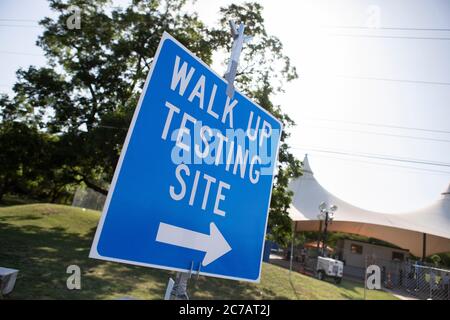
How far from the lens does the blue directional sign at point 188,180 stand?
1116 mm

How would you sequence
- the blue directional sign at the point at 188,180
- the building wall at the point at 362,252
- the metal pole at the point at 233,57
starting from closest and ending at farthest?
the blue directional sign at the point at 188,180 < the metal pole at the point at 233,57 < the building wall at the point at 362,252

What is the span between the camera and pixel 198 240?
4.32ft

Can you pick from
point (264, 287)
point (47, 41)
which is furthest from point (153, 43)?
point (264, 287)

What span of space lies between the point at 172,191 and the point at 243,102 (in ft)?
2.36

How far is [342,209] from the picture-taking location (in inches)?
1059

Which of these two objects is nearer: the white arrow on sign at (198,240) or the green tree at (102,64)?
→ the white arrow on sign at (198,240)

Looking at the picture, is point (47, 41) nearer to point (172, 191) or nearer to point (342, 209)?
point (172, 191)

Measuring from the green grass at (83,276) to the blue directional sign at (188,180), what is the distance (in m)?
6.01

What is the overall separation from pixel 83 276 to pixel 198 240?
834 cm
